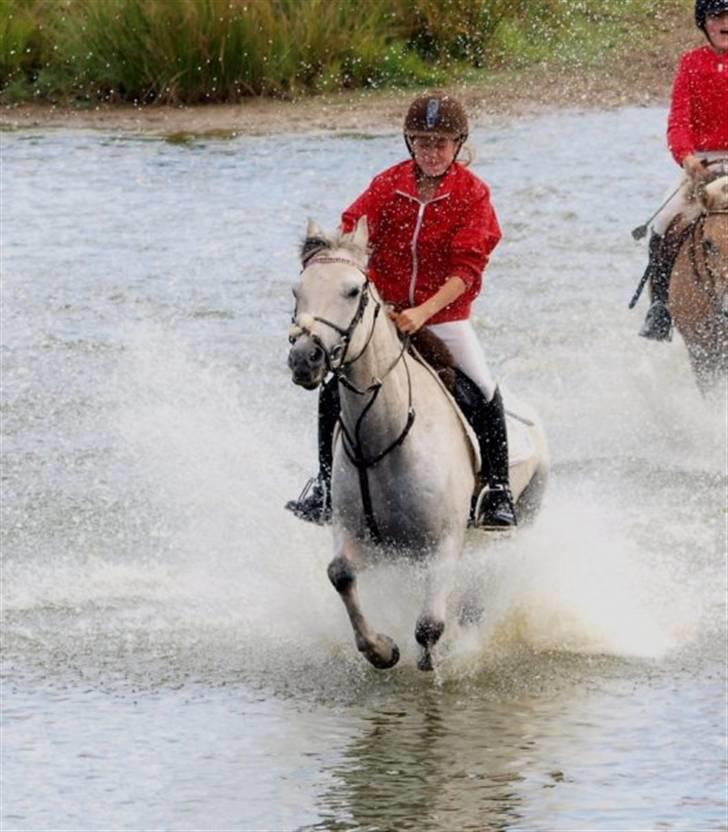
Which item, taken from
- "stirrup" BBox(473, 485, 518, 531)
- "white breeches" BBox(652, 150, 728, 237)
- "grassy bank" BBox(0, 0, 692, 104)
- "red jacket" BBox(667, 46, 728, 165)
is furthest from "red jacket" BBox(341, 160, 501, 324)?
"grassy bank" BBox(0, 0, 692, 104)

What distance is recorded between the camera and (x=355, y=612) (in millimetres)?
9789

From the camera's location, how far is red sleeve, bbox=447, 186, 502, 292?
1019 cm

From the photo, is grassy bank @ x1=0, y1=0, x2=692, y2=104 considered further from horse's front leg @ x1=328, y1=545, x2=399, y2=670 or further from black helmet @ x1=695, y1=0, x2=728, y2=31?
horse's front leg @ x1=328, y1=545, x2=399, y2=670

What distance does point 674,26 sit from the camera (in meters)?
31.8

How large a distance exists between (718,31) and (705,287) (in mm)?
1366

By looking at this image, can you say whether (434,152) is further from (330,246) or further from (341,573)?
(341,573)

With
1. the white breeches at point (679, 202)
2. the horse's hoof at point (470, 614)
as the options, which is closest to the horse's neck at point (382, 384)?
the horse's hoof at point (470, 614)

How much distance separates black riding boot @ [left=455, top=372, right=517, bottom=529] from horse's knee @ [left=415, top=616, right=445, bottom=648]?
2.41 feet

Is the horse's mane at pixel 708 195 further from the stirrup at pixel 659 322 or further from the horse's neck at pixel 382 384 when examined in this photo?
the horse's neck at pixel 382 384

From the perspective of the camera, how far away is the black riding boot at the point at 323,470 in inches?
404

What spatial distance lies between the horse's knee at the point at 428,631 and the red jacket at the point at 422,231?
1.25 m

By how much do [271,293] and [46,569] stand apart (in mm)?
8044

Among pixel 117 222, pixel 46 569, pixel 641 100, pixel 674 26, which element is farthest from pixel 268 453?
pixel 674 26

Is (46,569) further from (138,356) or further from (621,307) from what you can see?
(621,307)
